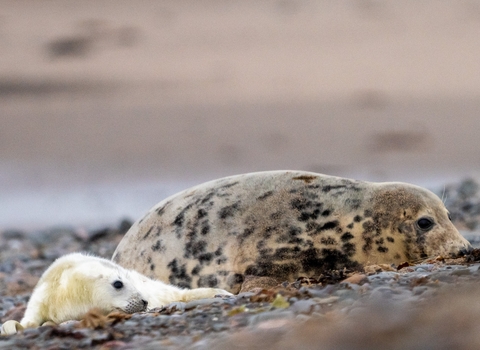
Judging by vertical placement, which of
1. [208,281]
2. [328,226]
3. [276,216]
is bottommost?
[208,281]

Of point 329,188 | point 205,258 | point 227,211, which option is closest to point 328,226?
point 329,188

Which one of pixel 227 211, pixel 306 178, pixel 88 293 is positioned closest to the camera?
pixel 88 293

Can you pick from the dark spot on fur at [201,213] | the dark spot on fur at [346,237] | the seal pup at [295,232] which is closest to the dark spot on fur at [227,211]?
the seal pup at [295,232]

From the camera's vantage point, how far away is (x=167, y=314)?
486cm

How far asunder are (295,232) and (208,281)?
841mm

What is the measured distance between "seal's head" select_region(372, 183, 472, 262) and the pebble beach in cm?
70

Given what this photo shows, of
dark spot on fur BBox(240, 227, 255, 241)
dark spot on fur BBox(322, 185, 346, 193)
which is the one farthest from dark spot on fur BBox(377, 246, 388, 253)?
dark spot on fur BBox(240, 227, 255, 241)

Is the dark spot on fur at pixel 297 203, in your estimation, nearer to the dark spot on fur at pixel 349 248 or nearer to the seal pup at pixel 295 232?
the seal pup at pixel 295 232

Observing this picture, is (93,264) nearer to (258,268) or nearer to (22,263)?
(258,268)

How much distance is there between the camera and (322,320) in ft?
12.4

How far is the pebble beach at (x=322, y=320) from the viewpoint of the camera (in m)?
3.19

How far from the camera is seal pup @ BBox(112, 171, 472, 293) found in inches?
266

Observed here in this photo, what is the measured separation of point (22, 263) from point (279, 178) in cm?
871

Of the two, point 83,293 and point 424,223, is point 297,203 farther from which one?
point 83,293
